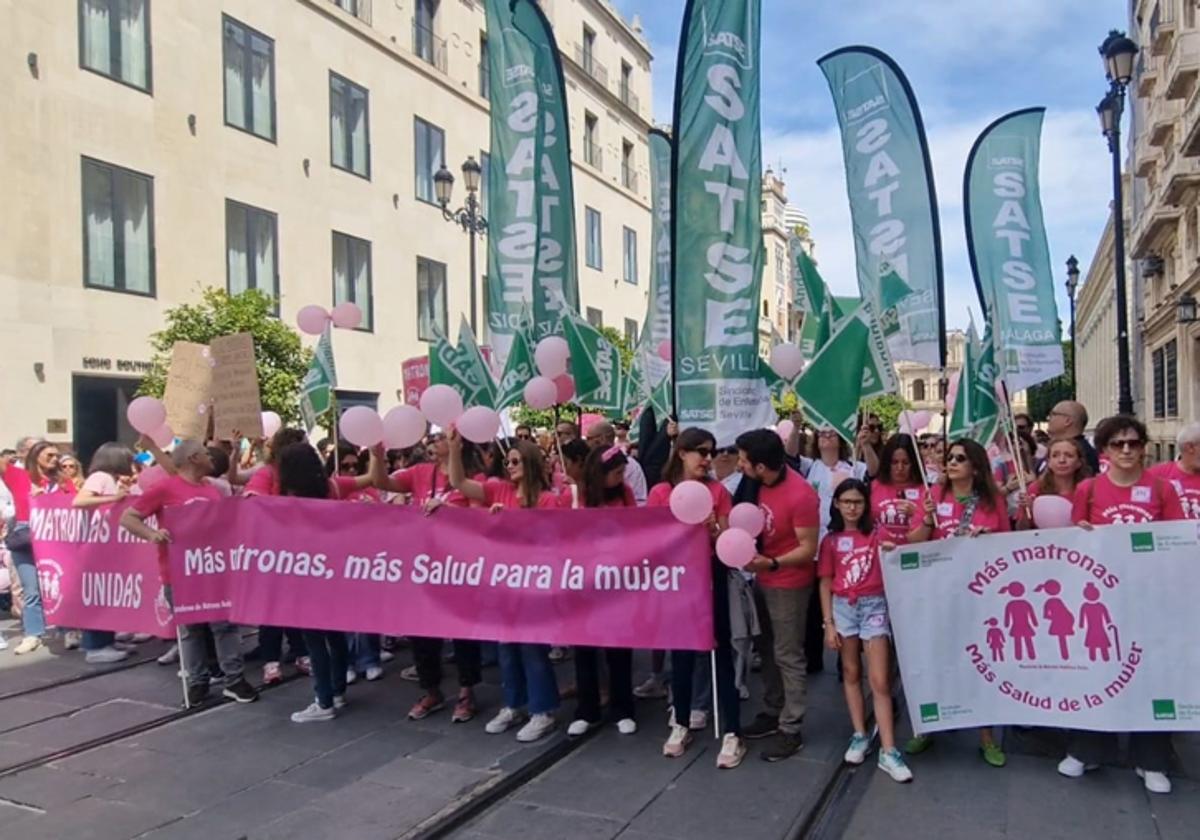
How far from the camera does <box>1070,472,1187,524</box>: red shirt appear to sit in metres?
5.05

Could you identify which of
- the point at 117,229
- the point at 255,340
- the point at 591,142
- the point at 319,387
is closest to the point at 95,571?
the point at 319,387

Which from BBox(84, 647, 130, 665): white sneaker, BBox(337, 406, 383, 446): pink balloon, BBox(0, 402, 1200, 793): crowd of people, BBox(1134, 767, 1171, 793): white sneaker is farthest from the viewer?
BBox(84, 647, 130, 665): white sneaker

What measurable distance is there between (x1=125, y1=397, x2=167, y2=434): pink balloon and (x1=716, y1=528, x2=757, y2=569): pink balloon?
4419mm

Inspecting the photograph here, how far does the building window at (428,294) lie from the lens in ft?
90.5

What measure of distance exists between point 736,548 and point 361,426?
8.98 feet

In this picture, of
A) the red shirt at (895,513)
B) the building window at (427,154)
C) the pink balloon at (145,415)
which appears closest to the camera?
the red shirt at (895,513)

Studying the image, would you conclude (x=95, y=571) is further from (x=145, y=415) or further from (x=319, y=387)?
(x=319, y=387)

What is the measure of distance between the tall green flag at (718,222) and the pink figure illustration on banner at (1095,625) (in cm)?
226

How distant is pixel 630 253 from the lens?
40969 millimetres

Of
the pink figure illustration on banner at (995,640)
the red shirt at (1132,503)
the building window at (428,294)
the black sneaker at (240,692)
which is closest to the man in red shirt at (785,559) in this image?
the pink figure illustration on banner at (995,640)

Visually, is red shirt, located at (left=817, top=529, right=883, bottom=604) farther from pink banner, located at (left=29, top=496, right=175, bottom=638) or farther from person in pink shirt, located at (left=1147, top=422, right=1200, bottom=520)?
pink banner, located at (left=29, top=496, right=175, bottom=638)

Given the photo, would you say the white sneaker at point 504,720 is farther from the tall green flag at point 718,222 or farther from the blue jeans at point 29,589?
the blue jeans at point 29,589

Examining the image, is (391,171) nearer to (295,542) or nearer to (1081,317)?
(295,542)

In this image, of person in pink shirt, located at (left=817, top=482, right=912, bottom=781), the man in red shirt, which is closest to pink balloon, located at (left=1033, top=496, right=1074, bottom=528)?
person in pink shirt, located at (left=817, top=482, right=912, bottom=781)
